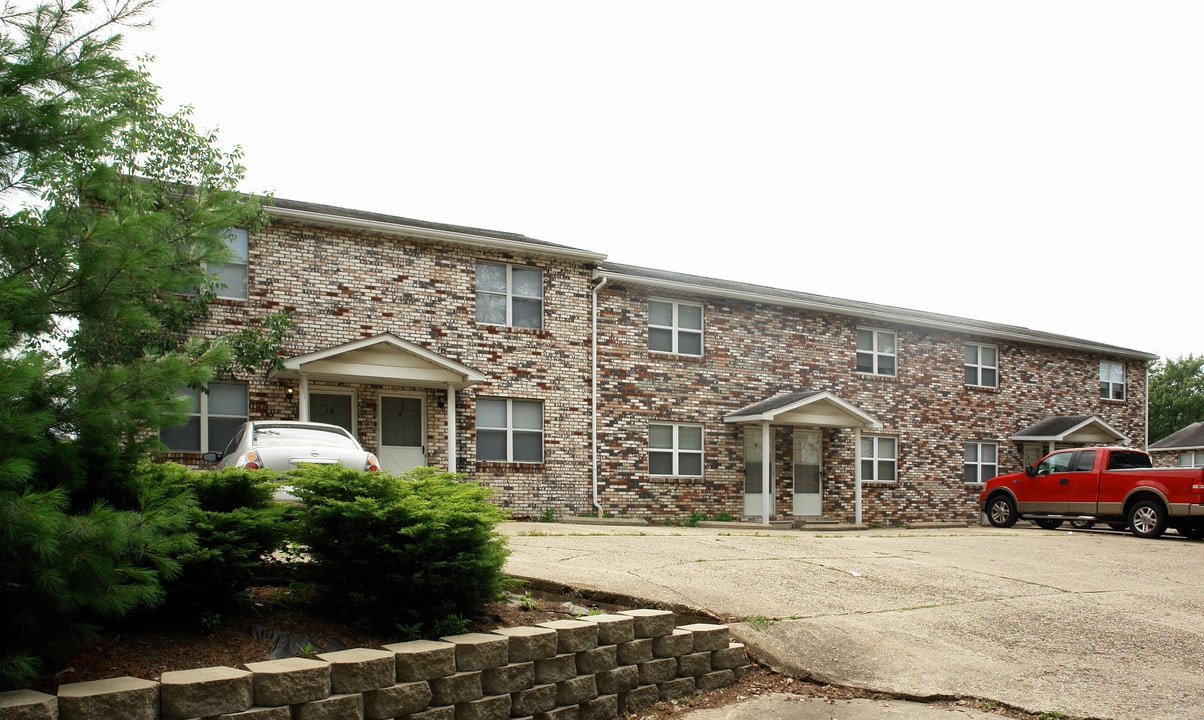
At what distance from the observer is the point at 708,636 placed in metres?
6.76

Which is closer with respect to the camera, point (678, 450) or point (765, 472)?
point (765, 472)

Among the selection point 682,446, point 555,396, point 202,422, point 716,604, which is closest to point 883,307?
point 682,446

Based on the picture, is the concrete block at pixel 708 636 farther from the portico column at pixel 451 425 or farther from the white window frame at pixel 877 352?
the white window frame at pixel 877 352

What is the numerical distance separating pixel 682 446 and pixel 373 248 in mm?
8156

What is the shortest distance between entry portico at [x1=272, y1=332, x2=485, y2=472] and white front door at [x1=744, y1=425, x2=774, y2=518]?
299 inches

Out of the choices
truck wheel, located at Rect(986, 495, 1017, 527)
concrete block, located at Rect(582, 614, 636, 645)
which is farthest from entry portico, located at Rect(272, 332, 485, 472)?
truck wheel, located at Rect(986, 495, 1017, 527)

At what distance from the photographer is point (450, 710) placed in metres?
5.23

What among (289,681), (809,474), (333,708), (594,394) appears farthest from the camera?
(809,474)

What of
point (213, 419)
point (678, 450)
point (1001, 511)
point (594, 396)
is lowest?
point (1001, 511)

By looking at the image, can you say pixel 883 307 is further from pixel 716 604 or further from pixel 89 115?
pixel 89 115

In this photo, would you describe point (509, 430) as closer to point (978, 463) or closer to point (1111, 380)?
point (978, 463)

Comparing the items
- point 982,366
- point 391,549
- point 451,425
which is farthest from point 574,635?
point 982,366

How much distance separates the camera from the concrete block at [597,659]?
6.05 metres

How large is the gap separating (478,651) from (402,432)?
12700 millimetres
